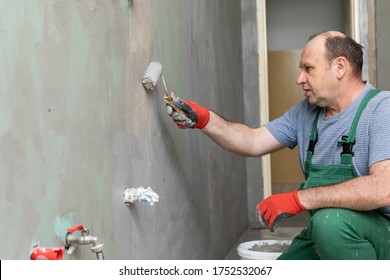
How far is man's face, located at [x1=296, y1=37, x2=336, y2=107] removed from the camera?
1.92m

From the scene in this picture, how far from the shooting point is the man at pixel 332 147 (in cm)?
170

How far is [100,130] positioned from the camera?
57.8 inches

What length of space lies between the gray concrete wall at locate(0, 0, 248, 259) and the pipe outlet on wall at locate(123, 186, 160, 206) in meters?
0.03

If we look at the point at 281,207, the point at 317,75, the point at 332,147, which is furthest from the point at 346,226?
the point at 317,75

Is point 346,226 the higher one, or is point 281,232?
point 346,226

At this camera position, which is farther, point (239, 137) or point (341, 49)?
point (239, 137)

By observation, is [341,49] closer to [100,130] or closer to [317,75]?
[317,75]

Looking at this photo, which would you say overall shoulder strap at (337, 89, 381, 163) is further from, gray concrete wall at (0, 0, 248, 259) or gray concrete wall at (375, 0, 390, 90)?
gray concrete wall at (375, 0, 390, 90)

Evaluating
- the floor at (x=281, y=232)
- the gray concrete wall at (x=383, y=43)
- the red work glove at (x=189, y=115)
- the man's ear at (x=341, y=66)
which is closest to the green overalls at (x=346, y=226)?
the man's ear at (x=341, y=66)

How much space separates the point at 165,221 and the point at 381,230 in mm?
786

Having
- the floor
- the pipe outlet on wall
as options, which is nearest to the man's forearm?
the pipe outlet on wall

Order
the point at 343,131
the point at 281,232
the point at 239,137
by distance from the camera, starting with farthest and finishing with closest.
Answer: the point at 281,232, the point at 239,137, the point at 343,131

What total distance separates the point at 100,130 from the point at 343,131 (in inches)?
35.6

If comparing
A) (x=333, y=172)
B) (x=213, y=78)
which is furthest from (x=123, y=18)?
(x=213, y=78)
